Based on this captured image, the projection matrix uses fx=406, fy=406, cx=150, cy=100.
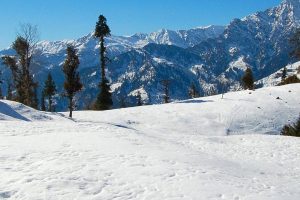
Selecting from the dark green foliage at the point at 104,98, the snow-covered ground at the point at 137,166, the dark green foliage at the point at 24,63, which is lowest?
the snow-covered ground at the point at 137,166

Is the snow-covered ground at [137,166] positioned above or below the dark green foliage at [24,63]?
below

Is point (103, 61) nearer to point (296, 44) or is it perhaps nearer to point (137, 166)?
point (296, 44)


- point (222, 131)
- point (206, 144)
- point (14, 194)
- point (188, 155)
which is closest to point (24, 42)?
point (222, 131)

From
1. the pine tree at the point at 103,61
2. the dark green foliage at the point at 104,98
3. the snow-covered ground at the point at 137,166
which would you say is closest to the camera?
the snow-covered ground at the point at 137,166

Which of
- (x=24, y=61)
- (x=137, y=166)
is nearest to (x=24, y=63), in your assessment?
(x=24, y=61)

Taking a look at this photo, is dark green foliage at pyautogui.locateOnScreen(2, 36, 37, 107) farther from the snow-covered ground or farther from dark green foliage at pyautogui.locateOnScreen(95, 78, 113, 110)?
the snow-covered ground

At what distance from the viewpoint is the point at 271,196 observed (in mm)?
14469

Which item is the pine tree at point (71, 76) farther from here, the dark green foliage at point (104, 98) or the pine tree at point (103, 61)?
the dark green foliage at point (104, 98)

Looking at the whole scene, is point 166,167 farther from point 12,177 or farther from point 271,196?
point 12,177

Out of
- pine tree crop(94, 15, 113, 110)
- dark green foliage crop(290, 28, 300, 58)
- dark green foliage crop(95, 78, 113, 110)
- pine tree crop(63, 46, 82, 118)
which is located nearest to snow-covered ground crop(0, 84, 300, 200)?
pine tree crop(63, 46, 82, 118)

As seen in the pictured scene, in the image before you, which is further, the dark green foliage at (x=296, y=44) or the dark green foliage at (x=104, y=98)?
the dark green foliage at (x=104, y=98)

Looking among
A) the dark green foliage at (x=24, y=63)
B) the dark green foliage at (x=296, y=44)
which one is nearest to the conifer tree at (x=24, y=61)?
the dark green foliage at (x=24, y=63)

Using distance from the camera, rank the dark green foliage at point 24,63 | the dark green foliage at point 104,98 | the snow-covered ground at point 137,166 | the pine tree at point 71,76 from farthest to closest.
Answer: the dark green foliage at point 104,98 → the dark green foliage at point 24,63 → the pine tree at point 71,76 → the snow-covered ground at point 137,166

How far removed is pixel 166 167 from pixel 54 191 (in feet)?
17.3
